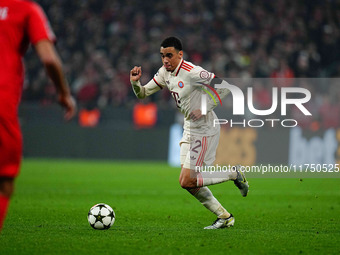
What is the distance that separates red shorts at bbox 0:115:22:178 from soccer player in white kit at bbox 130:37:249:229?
3.25m

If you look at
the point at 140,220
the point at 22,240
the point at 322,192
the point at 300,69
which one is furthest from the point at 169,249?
the point at 300,69

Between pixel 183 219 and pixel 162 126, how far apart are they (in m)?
11.5

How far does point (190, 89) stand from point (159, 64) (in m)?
13.7

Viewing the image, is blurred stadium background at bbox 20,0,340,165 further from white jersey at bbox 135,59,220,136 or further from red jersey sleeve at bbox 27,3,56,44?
red jersey sleeve at bbox 27,3,56,44

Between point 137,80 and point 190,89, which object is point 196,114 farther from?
point 137,80

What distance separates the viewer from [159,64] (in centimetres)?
2081

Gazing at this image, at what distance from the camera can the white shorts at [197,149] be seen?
719 centimetres

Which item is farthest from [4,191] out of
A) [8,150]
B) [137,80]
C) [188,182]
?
[137,80]

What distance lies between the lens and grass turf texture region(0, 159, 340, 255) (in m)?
5.78

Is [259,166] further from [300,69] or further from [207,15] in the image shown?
[207,15]

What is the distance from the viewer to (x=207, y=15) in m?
23.4

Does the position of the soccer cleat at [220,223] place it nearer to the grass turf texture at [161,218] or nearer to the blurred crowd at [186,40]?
the grass turf texture at [161,218]

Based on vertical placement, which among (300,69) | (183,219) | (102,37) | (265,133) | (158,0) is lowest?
(183,219)

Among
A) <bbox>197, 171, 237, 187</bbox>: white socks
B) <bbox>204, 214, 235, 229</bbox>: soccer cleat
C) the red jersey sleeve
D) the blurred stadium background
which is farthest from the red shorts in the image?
the blurred stadium background
